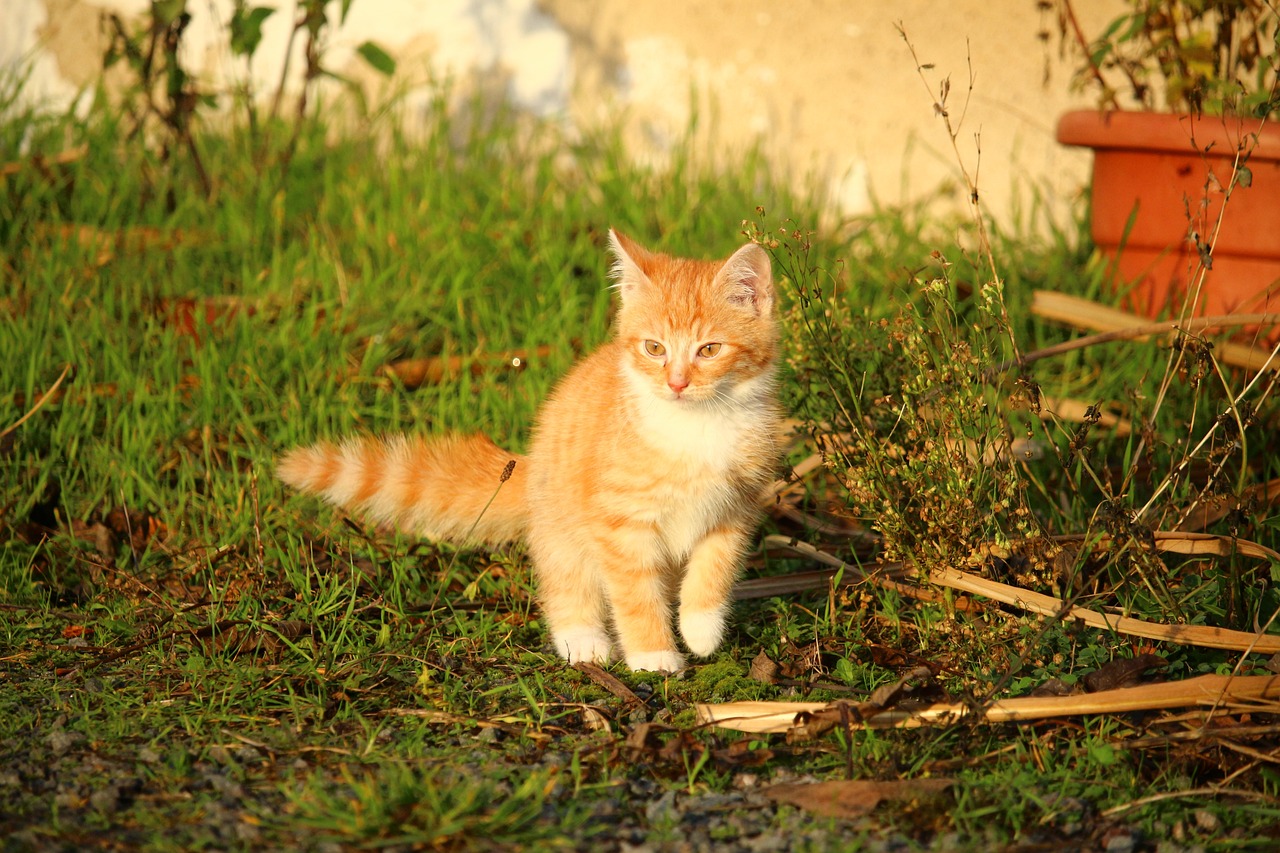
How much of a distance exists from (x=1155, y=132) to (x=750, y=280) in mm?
1869

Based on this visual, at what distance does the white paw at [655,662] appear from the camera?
2.87m

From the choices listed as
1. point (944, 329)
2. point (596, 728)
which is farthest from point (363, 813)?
point (944, 329)

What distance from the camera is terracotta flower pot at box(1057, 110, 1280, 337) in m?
3.88

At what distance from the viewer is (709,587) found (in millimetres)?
2941

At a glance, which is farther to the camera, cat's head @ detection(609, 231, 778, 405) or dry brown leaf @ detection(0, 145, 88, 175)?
dry brown leaf @ detection(0, 145, 88, 175)

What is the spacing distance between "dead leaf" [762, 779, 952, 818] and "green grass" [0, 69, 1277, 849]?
0.03m

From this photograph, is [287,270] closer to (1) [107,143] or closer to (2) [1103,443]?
(1) [107,143]

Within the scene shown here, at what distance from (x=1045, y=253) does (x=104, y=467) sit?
3666 mm

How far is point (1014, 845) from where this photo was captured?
2.04 metres

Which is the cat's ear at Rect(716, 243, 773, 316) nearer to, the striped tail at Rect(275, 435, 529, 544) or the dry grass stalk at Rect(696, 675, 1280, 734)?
the striped tail at Rect(275, 435, 529, 544)

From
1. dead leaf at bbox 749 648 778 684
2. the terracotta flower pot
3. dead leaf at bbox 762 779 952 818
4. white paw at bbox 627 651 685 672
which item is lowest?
white paw at bbox 627 651 685 672

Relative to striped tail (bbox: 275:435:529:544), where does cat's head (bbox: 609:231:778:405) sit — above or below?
above

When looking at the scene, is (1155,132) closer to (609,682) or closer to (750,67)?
(750,67)

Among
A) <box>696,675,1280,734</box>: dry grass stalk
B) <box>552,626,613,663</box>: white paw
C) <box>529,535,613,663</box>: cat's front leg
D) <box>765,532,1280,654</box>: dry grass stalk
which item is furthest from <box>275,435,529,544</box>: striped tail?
<box>696,675,1280,734</box>: dry grass stalk
